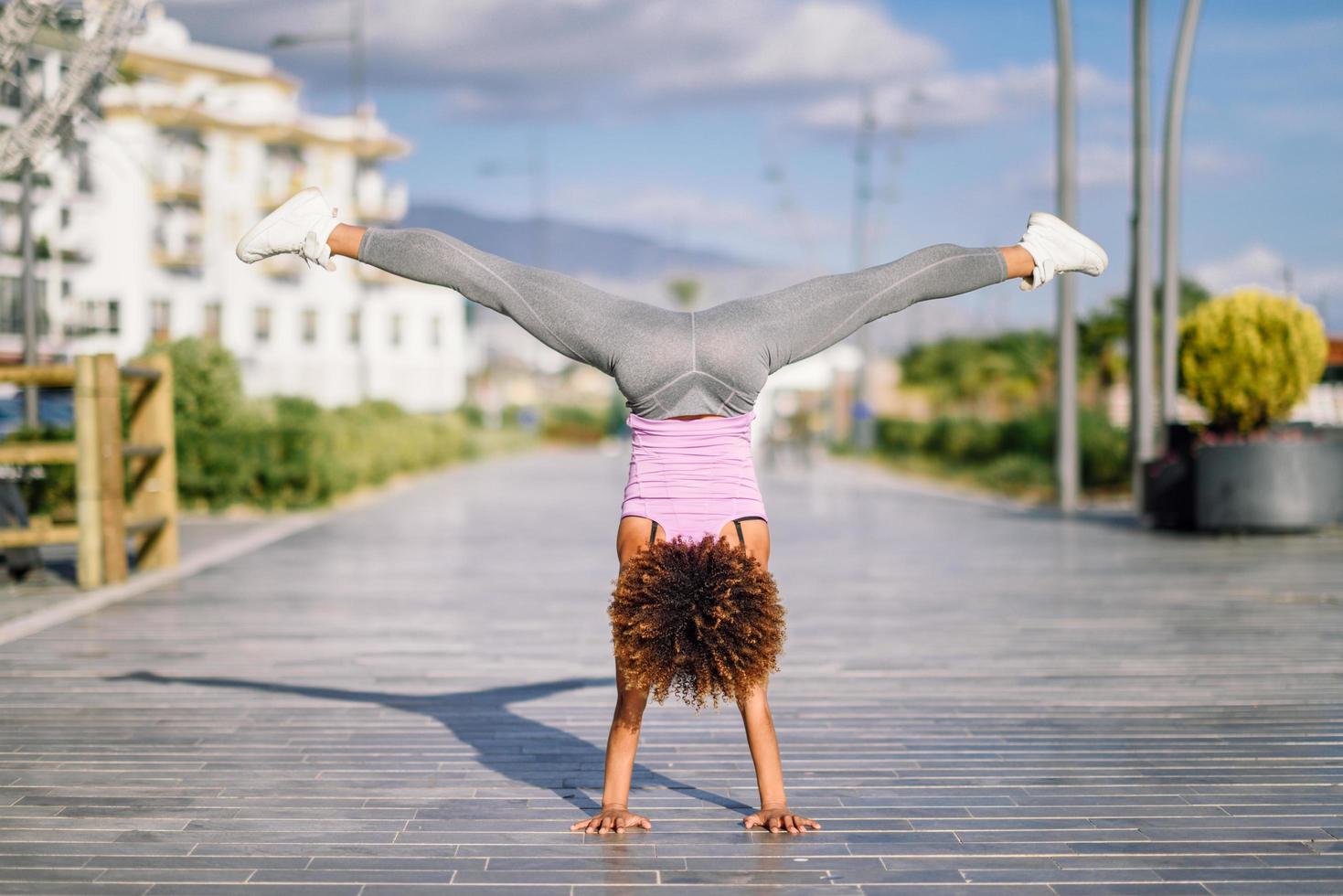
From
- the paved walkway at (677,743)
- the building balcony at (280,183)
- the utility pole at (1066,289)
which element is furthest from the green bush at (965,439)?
the building balcony at (280,183)

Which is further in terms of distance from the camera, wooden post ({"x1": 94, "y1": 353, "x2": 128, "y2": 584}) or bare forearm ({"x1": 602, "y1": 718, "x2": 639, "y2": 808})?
wooden post ({"x1": 94, "y1": 353, "x2": 128, "y2": 584})

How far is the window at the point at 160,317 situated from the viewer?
228 feet

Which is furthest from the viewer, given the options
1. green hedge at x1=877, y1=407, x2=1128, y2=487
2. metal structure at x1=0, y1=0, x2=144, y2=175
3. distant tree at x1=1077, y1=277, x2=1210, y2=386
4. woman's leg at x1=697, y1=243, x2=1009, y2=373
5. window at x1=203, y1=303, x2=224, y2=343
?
window at x1=203, y1=303, x2=224, y2=343

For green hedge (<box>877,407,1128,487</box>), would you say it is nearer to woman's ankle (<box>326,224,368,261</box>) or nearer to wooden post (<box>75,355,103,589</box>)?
wooden post (<box>75,355,103,589</box>)

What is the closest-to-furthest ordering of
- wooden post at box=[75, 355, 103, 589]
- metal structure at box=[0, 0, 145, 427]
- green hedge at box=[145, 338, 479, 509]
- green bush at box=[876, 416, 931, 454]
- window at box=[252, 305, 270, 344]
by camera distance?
metal structure at box=[0, 0, 145, 427] → wooden post at box=[75, 355, 103, 589] → green hedge at box=[145, 338, 479, 509] → green bush at box=[876, 416, 931, 454] → window at box=[252, 305, 270, 344]

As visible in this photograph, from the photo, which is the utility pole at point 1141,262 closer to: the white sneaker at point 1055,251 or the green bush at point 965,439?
the white sneaker at point 1055,251

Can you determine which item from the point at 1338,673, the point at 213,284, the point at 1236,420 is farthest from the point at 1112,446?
the point at 213,284

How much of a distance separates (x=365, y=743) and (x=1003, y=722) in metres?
2.80

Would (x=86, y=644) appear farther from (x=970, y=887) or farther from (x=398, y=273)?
(x=970, y=887)

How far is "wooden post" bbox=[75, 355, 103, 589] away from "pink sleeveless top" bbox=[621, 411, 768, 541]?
816 cm

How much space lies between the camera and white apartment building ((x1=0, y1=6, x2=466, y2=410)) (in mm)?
66750

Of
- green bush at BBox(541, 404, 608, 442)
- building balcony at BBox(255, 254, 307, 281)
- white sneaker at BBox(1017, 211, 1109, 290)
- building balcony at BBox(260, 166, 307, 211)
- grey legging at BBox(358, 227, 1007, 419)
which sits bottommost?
green bush at BBox(541, 404, 608, 442)

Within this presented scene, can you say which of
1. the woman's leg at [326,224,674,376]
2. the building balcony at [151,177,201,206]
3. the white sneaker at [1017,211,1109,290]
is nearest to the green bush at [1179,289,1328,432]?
the white sneaker at [1017,211,1109,290]

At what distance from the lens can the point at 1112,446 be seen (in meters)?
26.6
